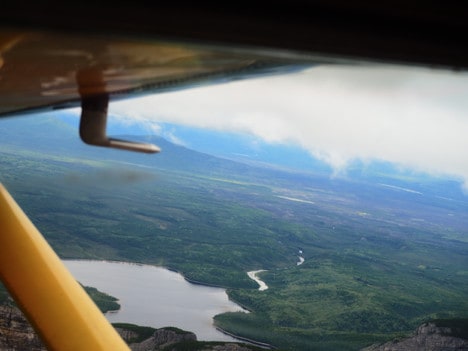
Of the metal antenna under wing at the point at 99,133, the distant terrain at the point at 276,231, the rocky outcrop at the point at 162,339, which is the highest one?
the distant terrain at the point at 276,231

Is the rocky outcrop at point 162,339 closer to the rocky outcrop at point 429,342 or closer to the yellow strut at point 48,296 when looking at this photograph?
the rocky outcrop at point 429,342

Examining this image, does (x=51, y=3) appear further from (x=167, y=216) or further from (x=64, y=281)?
(x=167, y=216)

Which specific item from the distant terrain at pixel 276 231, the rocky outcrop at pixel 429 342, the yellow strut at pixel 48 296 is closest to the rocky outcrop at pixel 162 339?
the distant terrain at pixel 276 231

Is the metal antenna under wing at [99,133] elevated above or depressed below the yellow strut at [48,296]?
above

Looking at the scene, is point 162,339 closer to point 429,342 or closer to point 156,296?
point 156,296

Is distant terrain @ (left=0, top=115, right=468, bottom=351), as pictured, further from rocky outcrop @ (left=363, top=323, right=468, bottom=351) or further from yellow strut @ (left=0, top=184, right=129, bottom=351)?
yellow strut @ (left=0, top=184, right=129, bottom=351)

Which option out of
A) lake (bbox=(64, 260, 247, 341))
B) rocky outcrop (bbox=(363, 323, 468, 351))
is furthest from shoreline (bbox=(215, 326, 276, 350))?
rocky outcrop (bbox=(363, 323, 468, 351))

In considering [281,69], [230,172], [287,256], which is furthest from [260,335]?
[230,172]

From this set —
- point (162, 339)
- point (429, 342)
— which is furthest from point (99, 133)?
point (429, 342)

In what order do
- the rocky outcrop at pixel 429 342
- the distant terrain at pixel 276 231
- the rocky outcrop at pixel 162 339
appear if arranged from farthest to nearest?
the distant terrain at pixel 276 231, the rocky outcrop at pixel 429 342, the rocky outcrop at pixel 162 339
